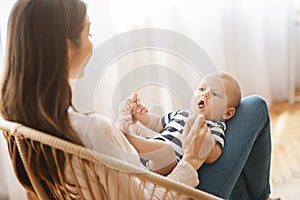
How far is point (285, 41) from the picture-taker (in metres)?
2.72

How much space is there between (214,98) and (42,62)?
60cm

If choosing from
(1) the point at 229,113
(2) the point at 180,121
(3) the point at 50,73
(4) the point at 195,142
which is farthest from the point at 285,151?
(3) the point at 50,73

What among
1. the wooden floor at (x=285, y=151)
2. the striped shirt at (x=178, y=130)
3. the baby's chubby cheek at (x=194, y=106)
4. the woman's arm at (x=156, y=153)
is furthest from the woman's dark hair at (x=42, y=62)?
the wooden floor at (x=285, y=151)

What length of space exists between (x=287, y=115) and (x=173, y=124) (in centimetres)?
137

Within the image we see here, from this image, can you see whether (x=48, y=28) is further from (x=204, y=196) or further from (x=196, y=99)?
(x=196, y=99)

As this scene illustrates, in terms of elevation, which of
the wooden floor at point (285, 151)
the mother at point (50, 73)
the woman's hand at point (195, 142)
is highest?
the mother at point (50, 73)

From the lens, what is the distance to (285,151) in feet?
7.49

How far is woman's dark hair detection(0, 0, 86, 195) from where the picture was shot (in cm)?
103

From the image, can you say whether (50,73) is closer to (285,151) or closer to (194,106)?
(194,106)

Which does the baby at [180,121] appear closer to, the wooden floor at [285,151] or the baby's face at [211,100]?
the baby's face at [211,100]

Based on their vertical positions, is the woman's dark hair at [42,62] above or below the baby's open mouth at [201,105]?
above

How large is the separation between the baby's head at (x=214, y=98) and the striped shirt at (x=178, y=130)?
0.03m

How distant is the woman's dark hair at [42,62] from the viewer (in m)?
1.03

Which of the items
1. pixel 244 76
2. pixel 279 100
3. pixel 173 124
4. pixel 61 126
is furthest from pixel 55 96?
pixel 279 100
